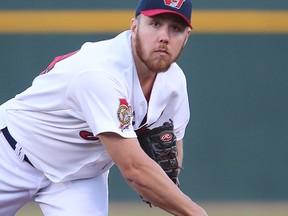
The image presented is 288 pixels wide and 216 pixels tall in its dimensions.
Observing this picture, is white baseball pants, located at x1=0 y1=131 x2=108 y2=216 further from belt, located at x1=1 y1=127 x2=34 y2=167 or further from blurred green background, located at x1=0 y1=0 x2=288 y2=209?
blurred green background, located at x1=0 y1=0 x2=288 y2=209

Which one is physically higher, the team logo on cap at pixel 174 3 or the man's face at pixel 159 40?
the team logo on cap at pixel 174 3

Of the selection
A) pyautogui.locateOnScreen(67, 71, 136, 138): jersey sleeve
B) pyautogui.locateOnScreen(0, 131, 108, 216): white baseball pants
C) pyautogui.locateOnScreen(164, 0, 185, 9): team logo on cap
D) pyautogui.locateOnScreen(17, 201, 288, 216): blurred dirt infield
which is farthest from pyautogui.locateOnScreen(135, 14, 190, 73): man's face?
pyautogui.locateOnScreen(17, 201, 288, 216): blurred dirt infield

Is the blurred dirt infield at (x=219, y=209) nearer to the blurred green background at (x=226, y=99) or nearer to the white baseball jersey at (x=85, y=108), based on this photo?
the blurred green background at (x=226, y=99)

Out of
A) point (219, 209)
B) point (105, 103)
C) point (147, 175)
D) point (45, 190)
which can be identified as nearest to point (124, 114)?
point (105, 103)

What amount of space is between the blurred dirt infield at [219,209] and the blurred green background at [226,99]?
2.1 inches

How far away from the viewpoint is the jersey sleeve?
10.8 ft

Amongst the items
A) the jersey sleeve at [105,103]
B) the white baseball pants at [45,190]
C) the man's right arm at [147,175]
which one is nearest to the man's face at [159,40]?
the jersey sleeve at [105,103]

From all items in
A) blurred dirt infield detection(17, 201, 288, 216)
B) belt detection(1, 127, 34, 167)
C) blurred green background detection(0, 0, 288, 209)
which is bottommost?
blurred dirt infield detection(17, 201, 288, 216)

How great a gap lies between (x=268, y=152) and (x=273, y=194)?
36 cm

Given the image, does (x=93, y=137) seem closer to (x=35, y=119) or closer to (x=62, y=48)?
(x=35, y=119)

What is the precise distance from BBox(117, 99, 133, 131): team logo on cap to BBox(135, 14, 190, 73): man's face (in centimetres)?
23

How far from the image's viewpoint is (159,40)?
11.2 ft

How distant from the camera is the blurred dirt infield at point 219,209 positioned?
6504 millimetres

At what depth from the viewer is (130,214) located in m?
6.46
